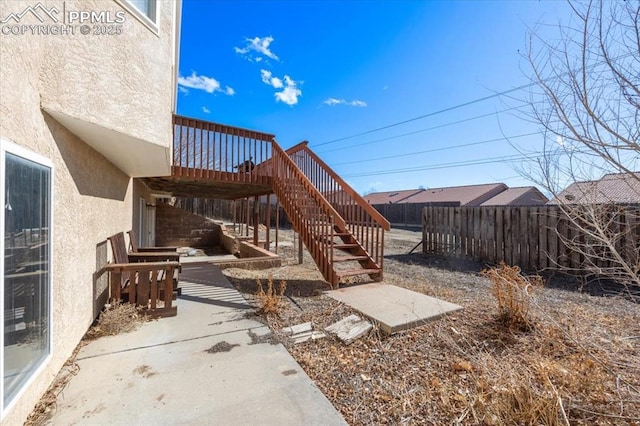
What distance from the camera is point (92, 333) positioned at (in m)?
3.27

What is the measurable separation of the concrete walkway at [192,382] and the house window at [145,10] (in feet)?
11.9

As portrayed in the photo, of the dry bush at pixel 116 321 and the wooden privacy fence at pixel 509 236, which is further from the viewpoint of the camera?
the wooden privacy fence at pixel 509 236

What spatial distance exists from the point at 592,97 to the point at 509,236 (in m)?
6.81

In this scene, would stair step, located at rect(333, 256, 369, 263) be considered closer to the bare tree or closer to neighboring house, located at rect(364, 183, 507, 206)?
the bare tree

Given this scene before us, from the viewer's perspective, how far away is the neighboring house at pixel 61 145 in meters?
1.75

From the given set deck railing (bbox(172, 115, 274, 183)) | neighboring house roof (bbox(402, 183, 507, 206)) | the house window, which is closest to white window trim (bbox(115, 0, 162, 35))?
the house window

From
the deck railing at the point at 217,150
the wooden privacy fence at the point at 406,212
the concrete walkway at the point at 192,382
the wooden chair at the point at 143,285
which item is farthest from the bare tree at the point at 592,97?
the wooden privacy fence at the point at 406,212

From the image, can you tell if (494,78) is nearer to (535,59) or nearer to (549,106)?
(535,59)

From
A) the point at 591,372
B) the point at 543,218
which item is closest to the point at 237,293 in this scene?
the point at 591,372

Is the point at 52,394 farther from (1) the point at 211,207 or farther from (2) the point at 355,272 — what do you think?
(1) the point at 211,207

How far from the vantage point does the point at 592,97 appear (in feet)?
5.94

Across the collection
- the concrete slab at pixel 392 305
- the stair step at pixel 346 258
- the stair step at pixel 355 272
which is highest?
the stair step at pixel 346 258

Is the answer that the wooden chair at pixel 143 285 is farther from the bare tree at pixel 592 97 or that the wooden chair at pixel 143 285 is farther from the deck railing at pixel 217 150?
the bare tree at pixel 592 97

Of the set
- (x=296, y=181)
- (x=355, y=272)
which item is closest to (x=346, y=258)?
(x=355, y=272)
